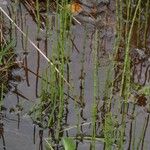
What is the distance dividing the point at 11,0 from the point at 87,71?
29.3 inches

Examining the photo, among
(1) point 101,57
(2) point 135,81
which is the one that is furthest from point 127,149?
(1) point 101,57

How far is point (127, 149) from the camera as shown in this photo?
6.66 ft

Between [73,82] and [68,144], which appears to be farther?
[73,82]

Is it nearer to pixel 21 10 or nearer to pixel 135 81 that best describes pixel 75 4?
pixel 21 10

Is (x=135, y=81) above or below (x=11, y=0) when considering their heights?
below

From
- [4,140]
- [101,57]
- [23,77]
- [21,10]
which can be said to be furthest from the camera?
[21,10]

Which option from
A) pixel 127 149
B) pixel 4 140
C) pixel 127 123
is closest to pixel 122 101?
pixel 127 123

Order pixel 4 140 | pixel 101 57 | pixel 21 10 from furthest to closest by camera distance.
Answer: pixel 21 10, pixel 101 57, pixel 4 140

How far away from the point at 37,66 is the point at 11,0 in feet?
1.97

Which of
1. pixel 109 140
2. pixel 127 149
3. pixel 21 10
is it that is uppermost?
pixel 21 10

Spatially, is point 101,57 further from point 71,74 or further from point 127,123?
point 127,123

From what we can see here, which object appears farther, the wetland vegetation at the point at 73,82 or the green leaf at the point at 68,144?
the wetland vegetation at the point at 73,82

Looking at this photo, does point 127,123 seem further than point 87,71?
No

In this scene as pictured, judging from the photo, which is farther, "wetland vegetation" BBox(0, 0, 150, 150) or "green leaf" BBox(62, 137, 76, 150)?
"wetland vegetation" BBox(0, 0, 150, 150)
